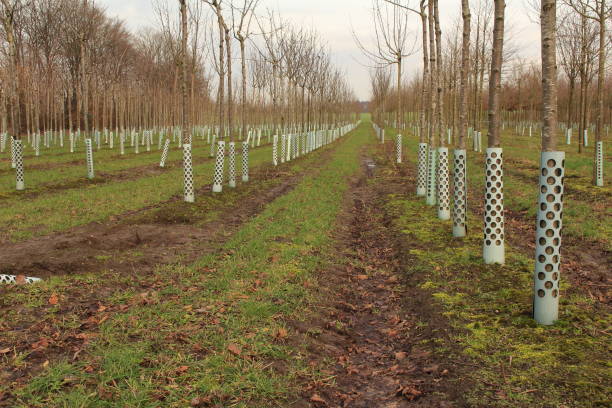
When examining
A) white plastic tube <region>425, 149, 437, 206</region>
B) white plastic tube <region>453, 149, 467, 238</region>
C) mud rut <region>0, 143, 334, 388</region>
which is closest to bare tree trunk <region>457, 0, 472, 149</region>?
white plastic tube <region>453, 149, 467, 238</region>

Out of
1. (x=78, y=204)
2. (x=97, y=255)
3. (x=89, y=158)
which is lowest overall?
(x=97, y=255)

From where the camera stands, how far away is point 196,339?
438 cm

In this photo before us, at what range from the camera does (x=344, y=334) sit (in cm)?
488

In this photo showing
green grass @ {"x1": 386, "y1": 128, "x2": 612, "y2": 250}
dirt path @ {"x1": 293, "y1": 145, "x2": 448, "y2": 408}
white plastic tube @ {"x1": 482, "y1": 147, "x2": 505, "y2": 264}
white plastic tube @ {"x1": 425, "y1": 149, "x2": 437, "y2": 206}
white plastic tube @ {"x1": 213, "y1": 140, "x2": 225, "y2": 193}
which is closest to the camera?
dirt path @ {"x1": 293, "y1": 145, "x2": 448, "y2": 408}

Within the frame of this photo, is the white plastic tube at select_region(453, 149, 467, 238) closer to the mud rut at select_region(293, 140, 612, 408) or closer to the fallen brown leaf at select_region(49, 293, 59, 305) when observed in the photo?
the mud rut at select_region(293, 140, 612, 408)

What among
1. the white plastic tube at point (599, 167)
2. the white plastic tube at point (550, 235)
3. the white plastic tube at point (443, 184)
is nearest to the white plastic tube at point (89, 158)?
the white plastic tube at point (443, 184)

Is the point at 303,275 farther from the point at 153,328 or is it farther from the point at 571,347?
the point at 571,347

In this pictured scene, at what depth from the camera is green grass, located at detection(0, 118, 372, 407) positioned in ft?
11.4

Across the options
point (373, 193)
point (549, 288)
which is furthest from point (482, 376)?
point (373, 193)

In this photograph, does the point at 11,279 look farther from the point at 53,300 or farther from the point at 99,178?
the point at 99,178

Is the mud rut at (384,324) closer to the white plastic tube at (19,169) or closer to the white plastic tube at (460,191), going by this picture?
the white plastic tube at (460,191)

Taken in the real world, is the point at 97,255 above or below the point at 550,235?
below

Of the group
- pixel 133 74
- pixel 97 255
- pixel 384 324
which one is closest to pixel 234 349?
pixel 384 324

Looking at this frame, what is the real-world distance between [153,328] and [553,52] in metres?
5.05
